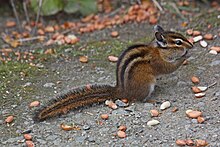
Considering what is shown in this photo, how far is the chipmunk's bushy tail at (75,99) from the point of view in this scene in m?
5.32

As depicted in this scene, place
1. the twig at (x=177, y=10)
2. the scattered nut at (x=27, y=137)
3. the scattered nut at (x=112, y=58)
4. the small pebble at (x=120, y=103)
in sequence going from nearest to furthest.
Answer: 1. the scattered nut at (x=27, y=137)
2. the small pebble at (x=120, y=103)
3. the scattered nut at (x=112, y=58)
4. the twig at (x=177, y=10)

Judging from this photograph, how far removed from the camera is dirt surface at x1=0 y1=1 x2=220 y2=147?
4.99 m

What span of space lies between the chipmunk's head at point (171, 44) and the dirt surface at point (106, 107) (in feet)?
0.97

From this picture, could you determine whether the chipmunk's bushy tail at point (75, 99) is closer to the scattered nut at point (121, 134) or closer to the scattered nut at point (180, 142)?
the scattered nut at point (121, 134)

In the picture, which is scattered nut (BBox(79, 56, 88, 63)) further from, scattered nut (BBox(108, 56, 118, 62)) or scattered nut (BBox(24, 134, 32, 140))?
scattered nut (BBox(24, 134, 32, 140))

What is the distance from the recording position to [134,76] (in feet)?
18.1

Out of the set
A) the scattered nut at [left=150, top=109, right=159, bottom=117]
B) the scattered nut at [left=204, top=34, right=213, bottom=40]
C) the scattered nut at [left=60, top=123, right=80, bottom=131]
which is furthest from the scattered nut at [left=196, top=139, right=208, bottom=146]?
the scattered nut at [left=204, top=34, right=213, bottom=40]

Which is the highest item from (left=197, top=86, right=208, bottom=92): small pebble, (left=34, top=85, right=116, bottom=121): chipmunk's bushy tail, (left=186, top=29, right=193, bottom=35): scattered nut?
(left=186, top=29, right=193, bottom=35): scattered nut

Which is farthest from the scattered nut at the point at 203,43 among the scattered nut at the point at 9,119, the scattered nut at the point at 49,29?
the scattered nut at the point at 9,119

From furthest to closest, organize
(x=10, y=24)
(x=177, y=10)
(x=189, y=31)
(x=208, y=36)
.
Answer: (x=10, y=24) → (x=177, y=10) → (x=189, y=31) → (x=208, y=36)

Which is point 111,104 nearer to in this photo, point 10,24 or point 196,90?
point 196,90

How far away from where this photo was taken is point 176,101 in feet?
18.0

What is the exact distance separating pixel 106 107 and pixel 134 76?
38 cm

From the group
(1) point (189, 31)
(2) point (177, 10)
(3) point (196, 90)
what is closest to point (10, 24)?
(2) point (177, 10)
